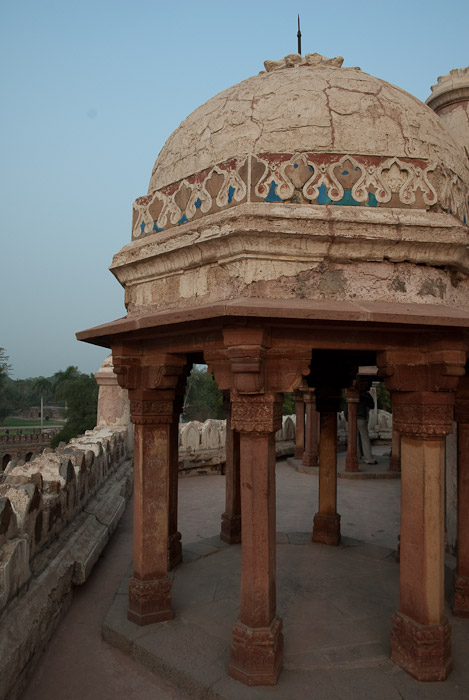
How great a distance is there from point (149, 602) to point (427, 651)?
93.3 inches

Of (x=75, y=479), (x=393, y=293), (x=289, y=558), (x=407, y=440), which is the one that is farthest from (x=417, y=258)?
(x=75, y=479)

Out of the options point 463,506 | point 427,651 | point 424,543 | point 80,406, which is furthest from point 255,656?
point 80,406

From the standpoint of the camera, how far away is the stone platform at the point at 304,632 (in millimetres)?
3516

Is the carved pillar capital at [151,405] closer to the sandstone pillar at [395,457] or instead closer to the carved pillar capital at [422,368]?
the carved pillar capital at [422,368]

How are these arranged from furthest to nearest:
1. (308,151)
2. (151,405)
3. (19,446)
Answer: (19,446)
(151,405)
(308,151)

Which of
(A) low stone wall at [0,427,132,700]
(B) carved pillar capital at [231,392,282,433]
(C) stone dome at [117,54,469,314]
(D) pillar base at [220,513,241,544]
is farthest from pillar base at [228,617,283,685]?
(D) pillar base at [220,513,241,544]

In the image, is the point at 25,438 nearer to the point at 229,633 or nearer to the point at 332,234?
the point at 229,633

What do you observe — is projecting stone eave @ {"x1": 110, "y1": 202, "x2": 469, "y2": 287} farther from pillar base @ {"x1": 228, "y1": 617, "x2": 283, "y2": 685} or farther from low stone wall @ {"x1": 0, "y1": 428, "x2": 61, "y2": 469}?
low stone wall @ {"x1": 0, "y1": 428, "x2": 61, "y2": 469}

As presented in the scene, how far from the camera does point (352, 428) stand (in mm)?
12578

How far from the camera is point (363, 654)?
3912 millimetres

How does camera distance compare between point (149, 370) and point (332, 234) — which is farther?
point (149, 370)

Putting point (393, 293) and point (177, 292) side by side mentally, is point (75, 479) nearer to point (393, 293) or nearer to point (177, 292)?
point (177, 292)

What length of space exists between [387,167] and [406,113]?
0.83 m

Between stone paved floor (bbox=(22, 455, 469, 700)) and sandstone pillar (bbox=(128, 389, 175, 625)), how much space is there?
206 millimetres
